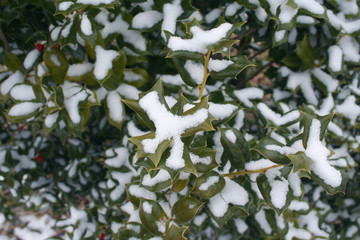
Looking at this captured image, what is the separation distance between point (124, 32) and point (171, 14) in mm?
187

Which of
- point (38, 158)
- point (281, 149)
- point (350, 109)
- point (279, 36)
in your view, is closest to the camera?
point (281, 149)

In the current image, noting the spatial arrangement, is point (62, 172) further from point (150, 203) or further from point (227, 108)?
point (227, 108)

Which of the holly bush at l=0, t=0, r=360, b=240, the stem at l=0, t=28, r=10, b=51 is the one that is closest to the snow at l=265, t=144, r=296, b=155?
the holly bush at l=0, t=0, r=360, b=240

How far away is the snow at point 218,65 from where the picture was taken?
863 mm

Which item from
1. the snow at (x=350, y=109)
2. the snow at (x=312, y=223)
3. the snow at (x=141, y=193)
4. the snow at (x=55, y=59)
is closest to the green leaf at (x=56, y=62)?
the snow at (x=55, y=59)

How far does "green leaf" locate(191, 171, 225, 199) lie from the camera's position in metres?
0.89

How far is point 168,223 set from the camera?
905 mm

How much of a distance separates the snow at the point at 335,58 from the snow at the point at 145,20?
0.66 meters

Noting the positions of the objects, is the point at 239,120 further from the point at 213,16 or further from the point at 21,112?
the point at 21,112

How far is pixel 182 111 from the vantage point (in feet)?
2.58

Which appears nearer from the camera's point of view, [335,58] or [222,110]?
[222,110]

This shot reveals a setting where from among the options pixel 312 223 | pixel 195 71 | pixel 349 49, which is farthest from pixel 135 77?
pixel 312 223

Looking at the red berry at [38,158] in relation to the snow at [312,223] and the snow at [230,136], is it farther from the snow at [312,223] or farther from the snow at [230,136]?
the snow at [312,223]

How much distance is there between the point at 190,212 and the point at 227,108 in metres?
0.31
